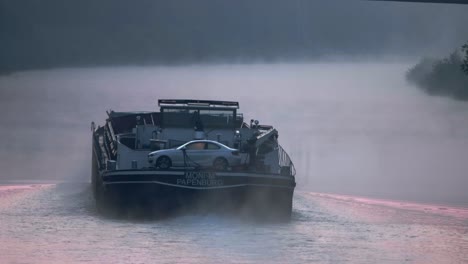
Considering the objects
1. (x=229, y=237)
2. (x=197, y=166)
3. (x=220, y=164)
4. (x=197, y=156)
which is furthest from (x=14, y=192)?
(x=229, y=237)

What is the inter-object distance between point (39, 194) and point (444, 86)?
32150 mm

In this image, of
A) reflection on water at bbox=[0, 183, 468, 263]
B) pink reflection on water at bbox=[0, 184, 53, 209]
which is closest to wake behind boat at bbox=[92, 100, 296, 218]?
reflection on water at bbox=[0, 183, 468, 263]

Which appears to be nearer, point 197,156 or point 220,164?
point 197,156

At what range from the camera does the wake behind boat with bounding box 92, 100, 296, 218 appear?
33281mm

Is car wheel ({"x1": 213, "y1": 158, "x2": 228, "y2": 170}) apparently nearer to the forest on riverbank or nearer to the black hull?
the black hull

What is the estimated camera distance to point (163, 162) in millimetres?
34656

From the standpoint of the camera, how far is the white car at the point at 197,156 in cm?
3444

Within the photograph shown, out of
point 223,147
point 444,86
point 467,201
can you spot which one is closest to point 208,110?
point 223,147

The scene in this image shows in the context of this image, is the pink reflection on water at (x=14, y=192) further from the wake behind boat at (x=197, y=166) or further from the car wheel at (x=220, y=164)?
the car wheel at (x=220, y=164)

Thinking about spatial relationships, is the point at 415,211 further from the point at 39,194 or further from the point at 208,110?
the point at 39,194

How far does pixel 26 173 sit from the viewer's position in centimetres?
5347

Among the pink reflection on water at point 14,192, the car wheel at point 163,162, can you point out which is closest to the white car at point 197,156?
the car wheel at point 163,162

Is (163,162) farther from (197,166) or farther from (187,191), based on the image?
(187,191)

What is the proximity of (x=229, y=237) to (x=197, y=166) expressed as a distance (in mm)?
3141
